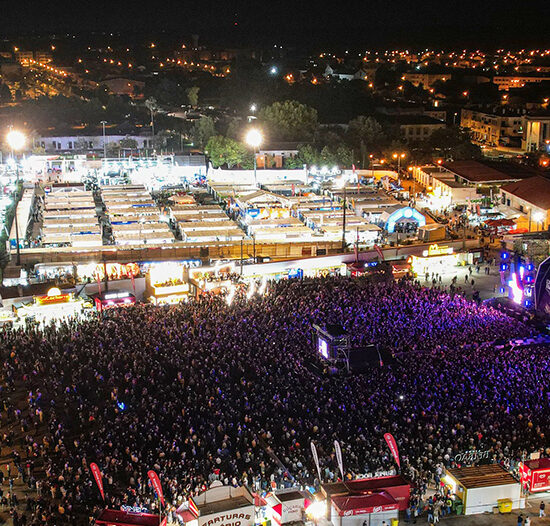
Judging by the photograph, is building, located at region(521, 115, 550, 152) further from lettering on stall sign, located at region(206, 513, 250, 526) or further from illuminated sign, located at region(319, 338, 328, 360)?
lettering on stall sign, located at region(206, 513, 250, 526)

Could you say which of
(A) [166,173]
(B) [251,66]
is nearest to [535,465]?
(A) [166,173]

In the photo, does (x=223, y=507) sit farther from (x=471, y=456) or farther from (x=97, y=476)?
(x=471, y=456)

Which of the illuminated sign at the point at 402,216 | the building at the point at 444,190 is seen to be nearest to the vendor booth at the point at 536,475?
the illuminated sign at the point at 402,216

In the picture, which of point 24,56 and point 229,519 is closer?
point 229,519

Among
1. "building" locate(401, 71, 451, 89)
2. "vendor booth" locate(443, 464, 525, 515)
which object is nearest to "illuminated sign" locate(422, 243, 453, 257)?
"vendor booth" locate(443, 464, 525, 515)

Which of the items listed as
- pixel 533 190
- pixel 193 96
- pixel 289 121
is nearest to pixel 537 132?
pixel 289 121

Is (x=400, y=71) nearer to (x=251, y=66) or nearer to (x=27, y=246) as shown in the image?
(x=251, y=66)
